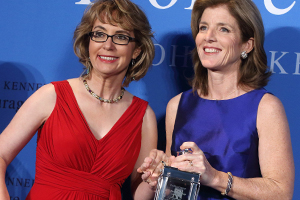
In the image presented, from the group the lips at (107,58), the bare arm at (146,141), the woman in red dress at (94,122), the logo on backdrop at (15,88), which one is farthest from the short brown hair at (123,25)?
the logo on backdrop at (15,88)

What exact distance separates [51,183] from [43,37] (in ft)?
3.47

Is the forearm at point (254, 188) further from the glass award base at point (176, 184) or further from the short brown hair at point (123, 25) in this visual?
the short brown hair at point (123, 25)

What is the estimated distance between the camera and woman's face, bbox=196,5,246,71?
1.92 meters

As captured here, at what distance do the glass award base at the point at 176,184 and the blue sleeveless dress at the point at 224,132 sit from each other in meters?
0.46

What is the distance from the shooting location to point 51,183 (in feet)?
6.31

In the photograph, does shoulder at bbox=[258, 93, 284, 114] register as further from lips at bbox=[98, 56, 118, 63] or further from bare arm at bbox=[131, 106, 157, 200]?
lips at bbox=[98, 56, 118, 63]

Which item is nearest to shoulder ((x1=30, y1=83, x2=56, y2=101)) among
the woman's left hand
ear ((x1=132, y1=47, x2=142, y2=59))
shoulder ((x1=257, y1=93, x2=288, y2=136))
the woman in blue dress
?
ear ((x1=132, y1=47, x2=142, y2=59))

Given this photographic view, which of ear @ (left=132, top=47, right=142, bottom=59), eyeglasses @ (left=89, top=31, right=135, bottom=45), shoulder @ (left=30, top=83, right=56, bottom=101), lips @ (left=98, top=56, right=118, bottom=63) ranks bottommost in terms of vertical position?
shoulder @ (left=30, top=83, right=56, bottom=101)

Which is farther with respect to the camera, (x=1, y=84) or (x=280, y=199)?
(x=1, y=84)

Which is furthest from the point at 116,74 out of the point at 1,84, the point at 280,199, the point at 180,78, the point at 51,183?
the point at 280,199

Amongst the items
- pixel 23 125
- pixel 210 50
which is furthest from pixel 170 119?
pixel 23 125

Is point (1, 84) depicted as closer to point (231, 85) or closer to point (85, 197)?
point (85, 197)

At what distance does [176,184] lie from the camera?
1.46m

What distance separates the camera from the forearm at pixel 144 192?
1956 mm
